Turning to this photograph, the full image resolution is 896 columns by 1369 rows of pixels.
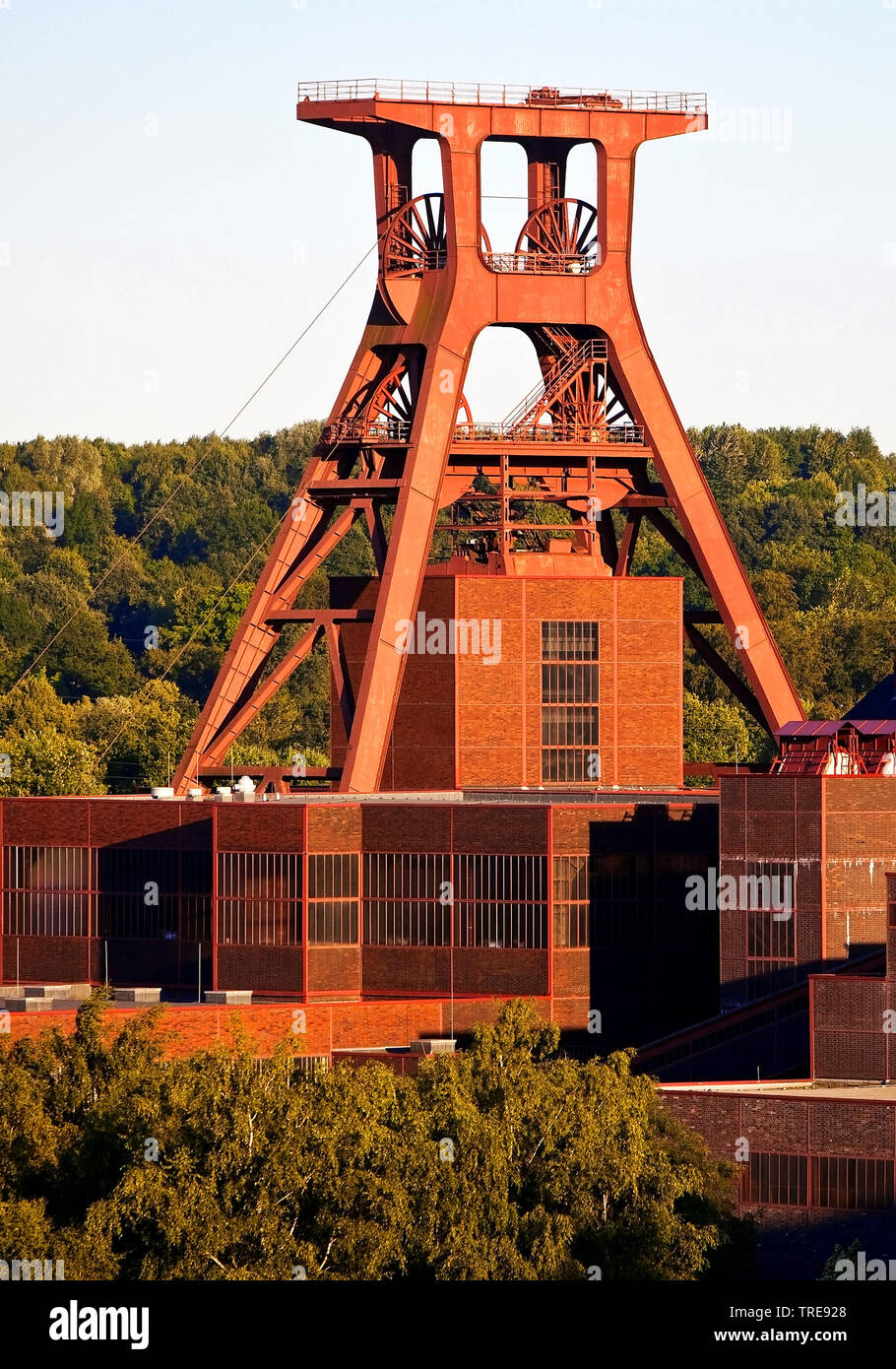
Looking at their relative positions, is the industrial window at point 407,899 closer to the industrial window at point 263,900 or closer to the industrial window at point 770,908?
the industrial window at point 263,900

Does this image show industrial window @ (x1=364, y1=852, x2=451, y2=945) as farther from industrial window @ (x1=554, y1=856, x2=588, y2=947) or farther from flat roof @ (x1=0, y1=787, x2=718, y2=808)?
industrial window @ (x1=554, y1=856, x2=588, y2=947)

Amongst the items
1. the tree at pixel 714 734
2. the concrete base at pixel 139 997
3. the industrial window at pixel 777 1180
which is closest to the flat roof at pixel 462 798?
the concrete base at pixel 139 997

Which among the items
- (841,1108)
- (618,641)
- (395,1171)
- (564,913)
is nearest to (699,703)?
(618,641)

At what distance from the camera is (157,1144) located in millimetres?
54219

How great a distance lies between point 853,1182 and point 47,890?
28482mm

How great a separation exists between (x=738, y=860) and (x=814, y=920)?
2.42 m

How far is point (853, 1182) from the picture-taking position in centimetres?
6562

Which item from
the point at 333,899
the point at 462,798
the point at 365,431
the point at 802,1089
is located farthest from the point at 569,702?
the point at 802,1089

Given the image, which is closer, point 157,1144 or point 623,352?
point 157,1144

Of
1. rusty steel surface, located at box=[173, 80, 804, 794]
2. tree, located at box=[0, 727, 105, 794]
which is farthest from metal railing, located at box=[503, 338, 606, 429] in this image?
tree, located at box=[0, 727, 105, 794]

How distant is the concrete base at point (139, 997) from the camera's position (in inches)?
3201

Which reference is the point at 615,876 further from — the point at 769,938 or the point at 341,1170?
the point at 341,1170
